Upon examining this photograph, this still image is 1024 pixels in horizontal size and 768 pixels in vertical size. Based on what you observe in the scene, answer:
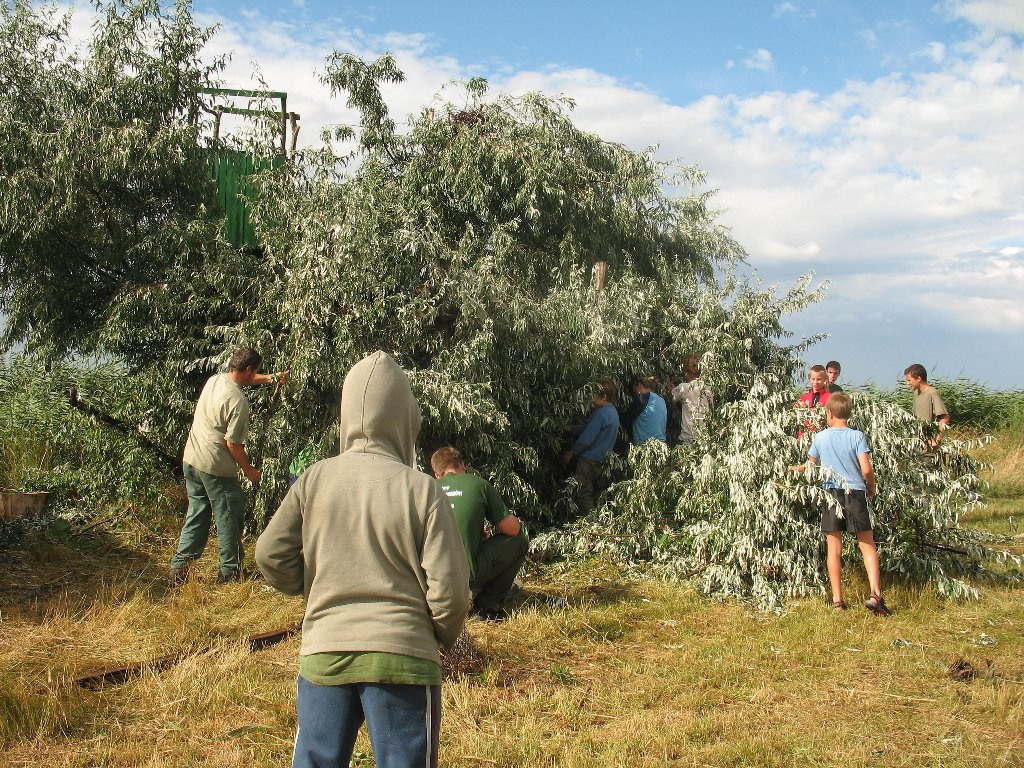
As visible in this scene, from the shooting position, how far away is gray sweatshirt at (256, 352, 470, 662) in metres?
2.43

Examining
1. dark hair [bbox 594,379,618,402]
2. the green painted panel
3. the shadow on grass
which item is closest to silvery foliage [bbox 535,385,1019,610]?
dark hair [bbox 594,379,618,402]

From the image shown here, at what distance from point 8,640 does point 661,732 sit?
395cm

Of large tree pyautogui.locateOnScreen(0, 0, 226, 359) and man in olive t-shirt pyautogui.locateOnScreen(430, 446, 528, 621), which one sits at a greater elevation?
large tree pyautogui.locateOnScreen(0, 0, 226, 359)

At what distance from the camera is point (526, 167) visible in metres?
10.1

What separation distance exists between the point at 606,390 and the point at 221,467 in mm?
3917

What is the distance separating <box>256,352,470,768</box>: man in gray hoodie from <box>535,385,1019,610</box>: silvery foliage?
4.80 metres

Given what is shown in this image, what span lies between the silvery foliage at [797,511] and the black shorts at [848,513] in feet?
0.40

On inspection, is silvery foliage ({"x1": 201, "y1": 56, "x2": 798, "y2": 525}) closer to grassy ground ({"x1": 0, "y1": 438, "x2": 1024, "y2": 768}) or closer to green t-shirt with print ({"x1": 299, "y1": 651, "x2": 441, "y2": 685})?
grassy ground ({"x1": 0, "y1": 438, "x2": 1024, "y2": 768})

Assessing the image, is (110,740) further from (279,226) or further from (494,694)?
(279,226)

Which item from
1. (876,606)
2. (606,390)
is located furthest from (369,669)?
(606,390)

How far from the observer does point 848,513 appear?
21.4 feet

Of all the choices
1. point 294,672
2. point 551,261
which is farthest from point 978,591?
point 551,261

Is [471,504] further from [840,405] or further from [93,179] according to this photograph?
[93,179]

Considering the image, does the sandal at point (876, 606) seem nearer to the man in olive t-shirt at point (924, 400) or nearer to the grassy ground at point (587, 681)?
the grassy ground at point (587, 681)
